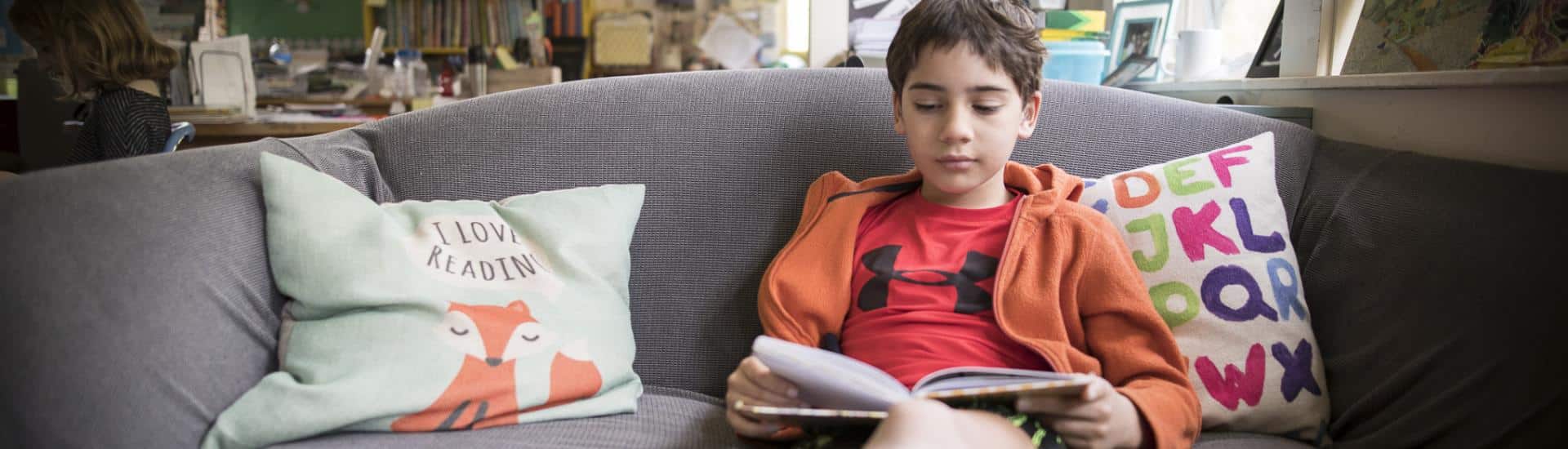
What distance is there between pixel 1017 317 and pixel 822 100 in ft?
1.76

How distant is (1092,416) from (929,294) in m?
0.30

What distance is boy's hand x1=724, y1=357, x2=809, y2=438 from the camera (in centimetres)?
→ 98

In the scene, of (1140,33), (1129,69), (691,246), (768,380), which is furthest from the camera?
(1140,33)

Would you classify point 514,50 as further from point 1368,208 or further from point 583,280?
point 1368,208

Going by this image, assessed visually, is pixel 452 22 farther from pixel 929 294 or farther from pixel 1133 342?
pixel 1133 342

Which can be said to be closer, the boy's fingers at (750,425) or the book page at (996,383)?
the book page at (996,383)

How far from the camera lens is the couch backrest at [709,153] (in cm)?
146

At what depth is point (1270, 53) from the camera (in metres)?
2.02

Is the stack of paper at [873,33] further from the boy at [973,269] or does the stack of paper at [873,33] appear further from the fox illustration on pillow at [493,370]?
the fox illustration on pillow at [493,370]

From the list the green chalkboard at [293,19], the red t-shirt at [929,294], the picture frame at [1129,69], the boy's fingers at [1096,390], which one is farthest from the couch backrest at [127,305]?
the green chalkboard at [293,19]

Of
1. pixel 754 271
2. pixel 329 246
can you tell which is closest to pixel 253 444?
pixel 329 246

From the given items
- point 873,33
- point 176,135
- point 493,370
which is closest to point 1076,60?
point 873,33

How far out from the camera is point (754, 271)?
1.46 meters

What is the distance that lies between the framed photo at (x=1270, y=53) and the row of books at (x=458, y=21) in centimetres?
338
